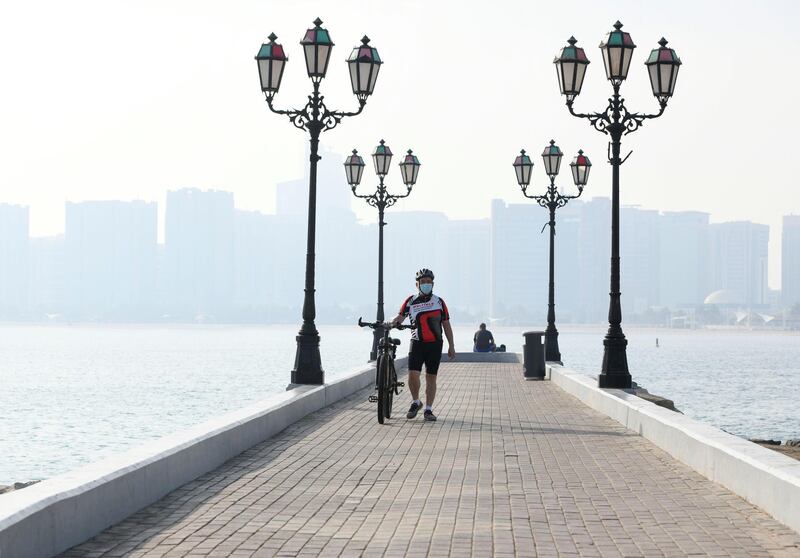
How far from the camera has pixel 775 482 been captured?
342 inches

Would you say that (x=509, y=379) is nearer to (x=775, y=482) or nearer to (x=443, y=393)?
(x=443, y=393)

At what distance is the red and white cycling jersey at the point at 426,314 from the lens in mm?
15492

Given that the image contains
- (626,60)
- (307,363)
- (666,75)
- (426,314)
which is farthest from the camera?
(626,60)

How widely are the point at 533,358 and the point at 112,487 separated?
784 inches

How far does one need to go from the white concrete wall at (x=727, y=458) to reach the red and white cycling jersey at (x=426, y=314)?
2360 mm

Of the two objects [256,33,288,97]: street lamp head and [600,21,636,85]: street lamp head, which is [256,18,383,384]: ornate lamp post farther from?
[600,21,636,85]: street lamp head

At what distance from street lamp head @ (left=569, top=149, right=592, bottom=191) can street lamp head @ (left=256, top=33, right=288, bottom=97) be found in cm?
1290

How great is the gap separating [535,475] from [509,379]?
56.0ft

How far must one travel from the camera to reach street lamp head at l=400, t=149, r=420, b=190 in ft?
105

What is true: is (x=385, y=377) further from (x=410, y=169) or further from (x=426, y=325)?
(x=410, y=169)

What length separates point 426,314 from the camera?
611 inches

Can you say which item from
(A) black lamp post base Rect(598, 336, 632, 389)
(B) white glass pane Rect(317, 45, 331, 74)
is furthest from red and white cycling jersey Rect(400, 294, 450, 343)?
(B) white glass pane Rect(317, 45, 331, 74)

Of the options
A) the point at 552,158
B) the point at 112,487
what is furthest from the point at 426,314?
the point at 552,158

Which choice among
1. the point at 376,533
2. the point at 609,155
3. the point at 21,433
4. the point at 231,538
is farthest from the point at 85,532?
the point at 21,433
